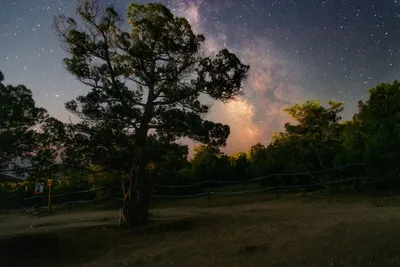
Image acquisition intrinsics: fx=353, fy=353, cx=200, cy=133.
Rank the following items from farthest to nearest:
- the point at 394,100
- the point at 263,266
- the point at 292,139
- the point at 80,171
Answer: the point at 292,139, the point at 394,100, the point at 80,171, the point at 263,266

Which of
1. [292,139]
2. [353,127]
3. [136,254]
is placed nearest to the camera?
[136,254]

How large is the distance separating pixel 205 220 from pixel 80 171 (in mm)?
4593

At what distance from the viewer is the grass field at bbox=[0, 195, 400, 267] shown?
656cm

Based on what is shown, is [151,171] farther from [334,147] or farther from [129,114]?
[334,147]

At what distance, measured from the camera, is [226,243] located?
8.12 meters

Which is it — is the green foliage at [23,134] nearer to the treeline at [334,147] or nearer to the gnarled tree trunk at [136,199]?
the gnarled tree trunk at [136,199]

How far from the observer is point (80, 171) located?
1211 cm

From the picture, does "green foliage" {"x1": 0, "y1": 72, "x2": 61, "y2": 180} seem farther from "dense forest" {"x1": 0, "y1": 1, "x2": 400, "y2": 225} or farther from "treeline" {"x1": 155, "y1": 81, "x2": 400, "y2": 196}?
"treeline" {"x1": 155, "y1": 81, "x2": 400, "y2": 196}

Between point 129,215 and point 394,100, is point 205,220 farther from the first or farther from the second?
point 394,100

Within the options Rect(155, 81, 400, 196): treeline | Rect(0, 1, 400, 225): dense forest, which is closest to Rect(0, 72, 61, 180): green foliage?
Rect(0, 1, 400, 225): dense forest

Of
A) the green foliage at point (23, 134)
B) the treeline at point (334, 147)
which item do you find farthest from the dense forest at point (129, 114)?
the treeline at point (334, 147)

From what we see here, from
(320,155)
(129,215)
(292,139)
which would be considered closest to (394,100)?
(320,155)

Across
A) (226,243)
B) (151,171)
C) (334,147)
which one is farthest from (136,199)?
(334,147)

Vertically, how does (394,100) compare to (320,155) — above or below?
above
